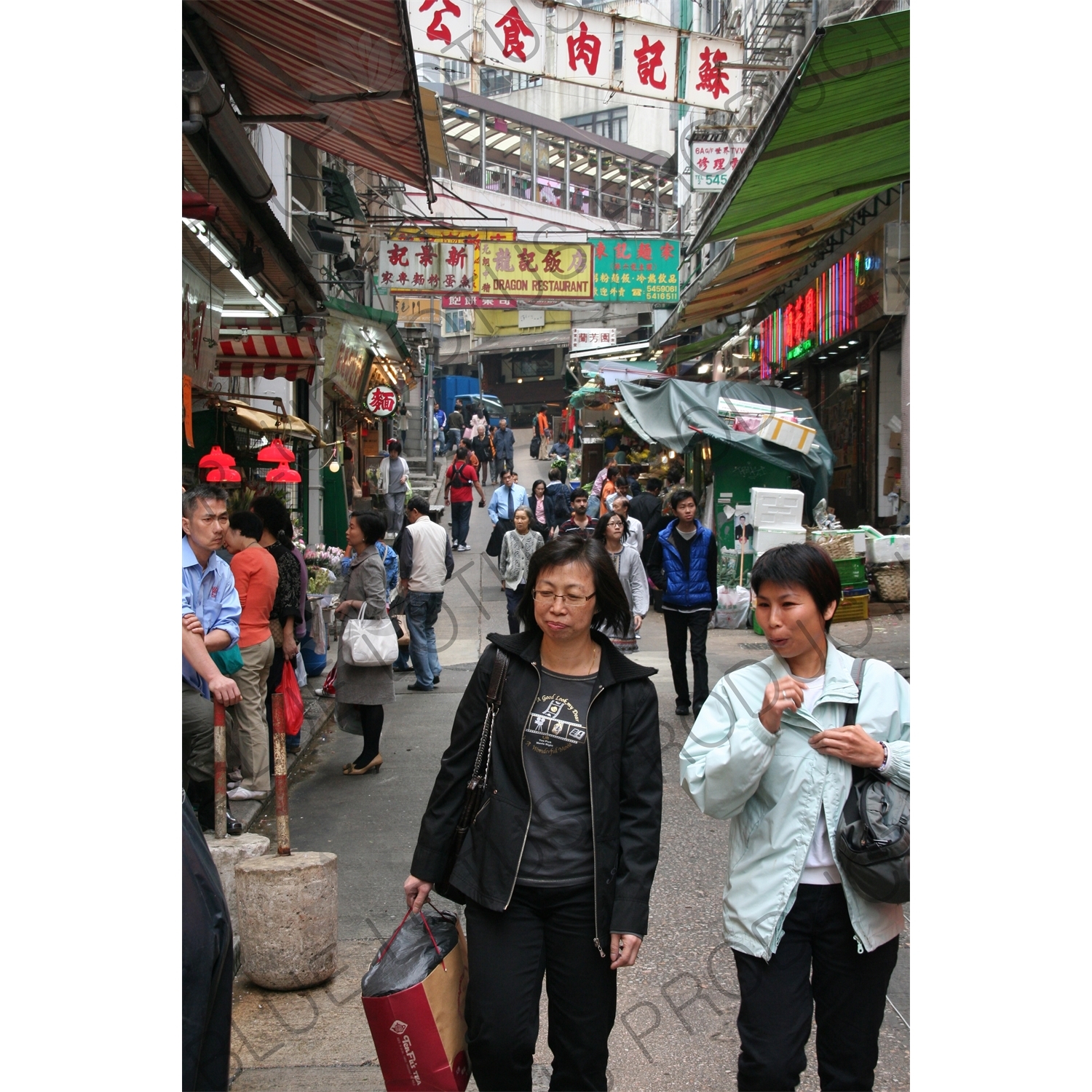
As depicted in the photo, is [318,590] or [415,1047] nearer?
[415,1047]

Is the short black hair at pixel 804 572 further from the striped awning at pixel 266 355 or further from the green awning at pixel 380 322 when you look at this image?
the green awning at pixel 380 322

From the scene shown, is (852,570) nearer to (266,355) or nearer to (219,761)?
(266,355)

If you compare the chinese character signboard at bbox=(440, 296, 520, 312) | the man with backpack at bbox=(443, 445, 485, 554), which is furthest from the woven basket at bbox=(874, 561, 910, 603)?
the chinese character signboard at bbox=(440, 296, 520, 312)

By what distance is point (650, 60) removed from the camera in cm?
1130

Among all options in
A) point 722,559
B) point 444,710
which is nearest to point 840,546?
point 722,559

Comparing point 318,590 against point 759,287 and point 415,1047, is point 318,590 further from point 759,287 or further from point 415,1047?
point 415,1047

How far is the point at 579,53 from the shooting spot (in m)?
10.8

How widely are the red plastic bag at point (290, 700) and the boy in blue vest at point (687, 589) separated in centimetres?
315

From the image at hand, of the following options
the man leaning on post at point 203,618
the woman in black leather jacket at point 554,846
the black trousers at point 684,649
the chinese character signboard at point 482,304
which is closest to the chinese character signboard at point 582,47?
the black trousers at point 684,649

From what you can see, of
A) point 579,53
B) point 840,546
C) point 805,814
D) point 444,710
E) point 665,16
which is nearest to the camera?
point 805,814

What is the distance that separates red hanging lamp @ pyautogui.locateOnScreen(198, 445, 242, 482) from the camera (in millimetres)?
8562

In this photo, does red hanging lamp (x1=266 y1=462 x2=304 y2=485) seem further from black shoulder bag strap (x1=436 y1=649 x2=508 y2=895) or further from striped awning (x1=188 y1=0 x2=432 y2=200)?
black shoulder bag strap (x1=436 y1=649 x2=508 y2=895)

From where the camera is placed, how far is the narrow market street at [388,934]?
3.72 metres

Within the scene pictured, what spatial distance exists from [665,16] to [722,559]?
18.5 meters
